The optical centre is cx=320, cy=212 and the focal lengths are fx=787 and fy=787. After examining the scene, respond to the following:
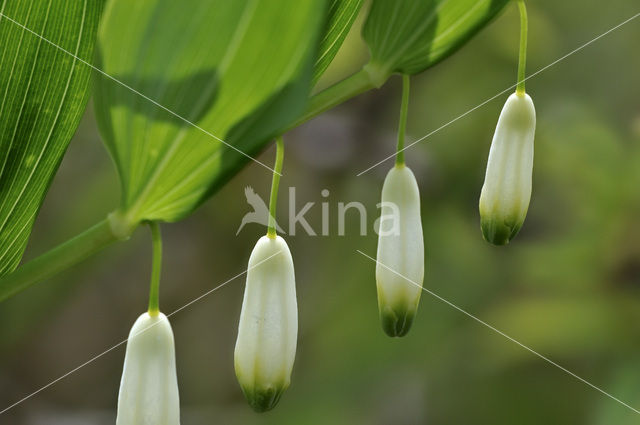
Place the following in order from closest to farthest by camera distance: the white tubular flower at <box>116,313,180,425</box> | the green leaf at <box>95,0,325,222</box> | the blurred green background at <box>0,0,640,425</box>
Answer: the green leaf at <box>95,0,325,222</box> < the white tubular flower at <box>116,313,180,425</box> < the blurred green background at <box>0,0,640,425</box>

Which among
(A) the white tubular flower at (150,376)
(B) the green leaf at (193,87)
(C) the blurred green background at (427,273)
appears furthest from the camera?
(C) the blurred green background at (427,273)

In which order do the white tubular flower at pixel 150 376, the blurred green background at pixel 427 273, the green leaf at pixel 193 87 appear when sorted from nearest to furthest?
the green leaf at pixel 193 87 → the white tubular flower at pixel 150 376 → the blurred green background at pixel 427 273

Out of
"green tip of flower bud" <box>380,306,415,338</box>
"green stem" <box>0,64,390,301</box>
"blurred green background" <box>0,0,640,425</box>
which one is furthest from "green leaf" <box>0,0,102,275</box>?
"blurred green background" <box>0,0,640,425</box>

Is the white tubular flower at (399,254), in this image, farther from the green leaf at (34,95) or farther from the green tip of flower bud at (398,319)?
the green leaf at (34,95)

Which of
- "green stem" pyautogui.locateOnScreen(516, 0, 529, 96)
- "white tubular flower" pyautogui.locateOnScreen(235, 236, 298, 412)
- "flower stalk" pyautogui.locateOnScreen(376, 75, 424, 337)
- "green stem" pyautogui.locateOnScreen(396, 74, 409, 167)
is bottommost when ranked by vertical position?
"white tubular flower" pyautogui.locateOnScreen(235, 236, 298, 412)

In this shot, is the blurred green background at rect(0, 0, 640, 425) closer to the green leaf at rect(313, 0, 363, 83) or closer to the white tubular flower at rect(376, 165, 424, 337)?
the white tubular flower at rect(376, 165, 424, 337)

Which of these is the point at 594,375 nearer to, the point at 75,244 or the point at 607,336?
the point at 607,336

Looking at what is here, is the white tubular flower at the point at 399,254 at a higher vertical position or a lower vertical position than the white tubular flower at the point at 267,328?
higher

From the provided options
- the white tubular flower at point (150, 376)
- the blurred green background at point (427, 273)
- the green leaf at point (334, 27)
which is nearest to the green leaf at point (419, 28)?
the green leaf at point (334, 27)
